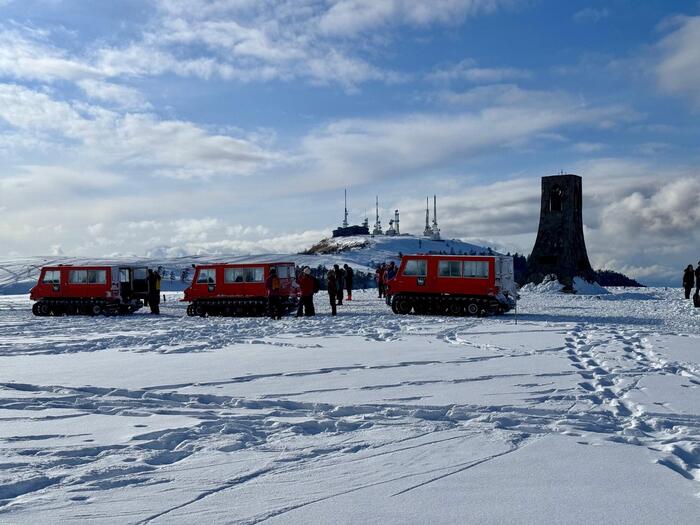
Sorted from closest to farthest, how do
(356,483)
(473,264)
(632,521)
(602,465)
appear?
(632,521)
(356,483)
(602,465)
(473,264)

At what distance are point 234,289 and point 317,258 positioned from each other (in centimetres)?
10479

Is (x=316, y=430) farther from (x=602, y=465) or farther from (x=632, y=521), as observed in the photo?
(x=632, y=521)

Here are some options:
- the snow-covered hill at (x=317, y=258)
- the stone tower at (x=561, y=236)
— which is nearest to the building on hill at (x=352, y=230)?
the snow-covered hill at (x=317, y=258)

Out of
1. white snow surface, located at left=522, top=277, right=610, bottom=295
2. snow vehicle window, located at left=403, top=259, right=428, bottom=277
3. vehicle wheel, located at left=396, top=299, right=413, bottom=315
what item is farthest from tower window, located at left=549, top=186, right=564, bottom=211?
vehicle wheel, located at left=396, top=299, right=413, bottom=315

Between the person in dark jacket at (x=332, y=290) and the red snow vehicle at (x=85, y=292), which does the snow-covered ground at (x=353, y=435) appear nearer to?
the person in dark jacket at (x=332, y=290)

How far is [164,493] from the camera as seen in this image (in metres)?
4.05

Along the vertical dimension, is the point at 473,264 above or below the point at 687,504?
above

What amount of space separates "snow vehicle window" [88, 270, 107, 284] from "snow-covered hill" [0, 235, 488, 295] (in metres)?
69.7

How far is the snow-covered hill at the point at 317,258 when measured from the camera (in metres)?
113

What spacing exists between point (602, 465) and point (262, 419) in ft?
9.57

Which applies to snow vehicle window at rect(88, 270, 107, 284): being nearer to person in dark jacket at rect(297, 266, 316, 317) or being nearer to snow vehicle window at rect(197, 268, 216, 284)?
snow vehicle window at rect(197, 268, 216, 284)

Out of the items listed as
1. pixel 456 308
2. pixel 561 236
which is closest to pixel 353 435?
pixel 456 308

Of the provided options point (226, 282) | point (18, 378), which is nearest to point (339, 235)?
point (226, 282)

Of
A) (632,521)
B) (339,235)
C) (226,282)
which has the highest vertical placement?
(339,235)
